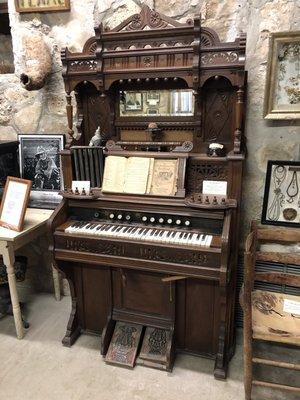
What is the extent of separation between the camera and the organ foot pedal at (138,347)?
194cm

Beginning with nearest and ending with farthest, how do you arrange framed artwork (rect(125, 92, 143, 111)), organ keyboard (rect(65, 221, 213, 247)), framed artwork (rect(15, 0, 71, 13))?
organ keyboard (rect(65, 221, 213, 247)), framed artwork (rect(125, 92, 143, 111)), framed artwork (rect(15, 0, 71, 13))

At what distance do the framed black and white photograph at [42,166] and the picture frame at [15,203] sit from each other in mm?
353

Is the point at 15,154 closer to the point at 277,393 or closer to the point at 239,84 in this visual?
the point at 239,84

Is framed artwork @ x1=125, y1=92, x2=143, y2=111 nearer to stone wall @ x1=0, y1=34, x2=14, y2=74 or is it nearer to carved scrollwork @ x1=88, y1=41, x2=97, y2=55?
carved scrollwork @ x1=88, y1=41, x2=97, y2=55

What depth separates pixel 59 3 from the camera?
2148mm

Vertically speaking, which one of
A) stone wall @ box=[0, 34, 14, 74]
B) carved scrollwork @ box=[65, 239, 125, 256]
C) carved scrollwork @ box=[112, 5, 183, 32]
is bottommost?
carved scrollwork @ box=[65, 239, 125, 256]

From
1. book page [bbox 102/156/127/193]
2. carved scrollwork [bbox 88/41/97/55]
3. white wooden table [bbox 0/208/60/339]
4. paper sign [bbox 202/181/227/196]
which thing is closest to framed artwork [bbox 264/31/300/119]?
paper sign [bbox 202/181/227/196]

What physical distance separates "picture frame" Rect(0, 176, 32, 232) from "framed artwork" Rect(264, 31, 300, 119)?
5.05 feet

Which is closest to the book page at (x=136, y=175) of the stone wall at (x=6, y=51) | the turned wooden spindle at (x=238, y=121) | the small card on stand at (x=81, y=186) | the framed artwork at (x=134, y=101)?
the small card on stand at (x=81, y=186)

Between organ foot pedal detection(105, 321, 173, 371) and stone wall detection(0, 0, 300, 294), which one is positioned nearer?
stone wall detection(0, 0, 300, 294)

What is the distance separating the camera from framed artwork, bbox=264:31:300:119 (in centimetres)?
174

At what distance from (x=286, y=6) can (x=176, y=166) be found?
104 centimetres

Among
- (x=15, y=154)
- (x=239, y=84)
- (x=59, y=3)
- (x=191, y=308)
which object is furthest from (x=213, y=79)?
(x=15, y=154)

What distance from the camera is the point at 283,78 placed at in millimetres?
1803
